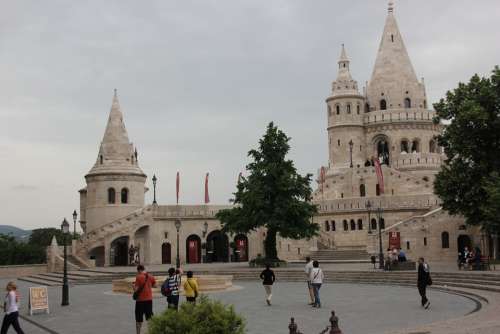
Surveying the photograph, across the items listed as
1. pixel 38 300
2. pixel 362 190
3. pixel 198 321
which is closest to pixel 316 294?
pixel 38 300

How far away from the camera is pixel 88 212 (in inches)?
2293

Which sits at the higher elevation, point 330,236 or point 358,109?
point 358,109

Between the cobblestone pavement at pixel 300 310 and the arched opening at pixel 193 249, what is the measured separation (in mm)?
26874

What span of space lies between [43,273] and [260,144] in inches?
722

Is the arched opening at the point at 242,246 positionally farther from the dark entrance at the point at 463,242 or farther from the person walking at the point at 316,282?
the person walking at the point at 316,282

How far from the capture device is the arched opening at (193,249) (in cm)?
5609

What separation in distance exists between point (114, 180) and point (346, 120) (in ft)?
96.3

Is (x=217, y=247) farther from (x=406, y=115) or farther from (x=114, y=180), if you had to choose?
(x=406, y=115)

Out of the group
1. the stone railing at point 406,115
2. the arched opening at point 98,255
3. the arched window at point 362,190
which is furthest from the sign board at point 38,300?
the stone railing at point 406,115

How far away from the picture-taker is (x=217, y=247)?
60.1m

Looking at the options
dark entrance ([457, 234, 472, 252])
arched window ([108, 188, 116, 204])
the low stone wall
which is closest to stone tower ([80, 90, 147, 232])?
arched window ([108, 188, 116, 204])

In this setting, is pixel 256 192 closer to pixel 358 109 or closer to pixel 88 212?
pixel 88 212

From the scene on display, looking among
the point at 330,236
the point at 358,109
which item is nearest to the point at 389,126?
the point at 358,109

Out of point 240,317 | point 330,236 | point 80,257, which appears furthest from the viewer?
point 330,236
